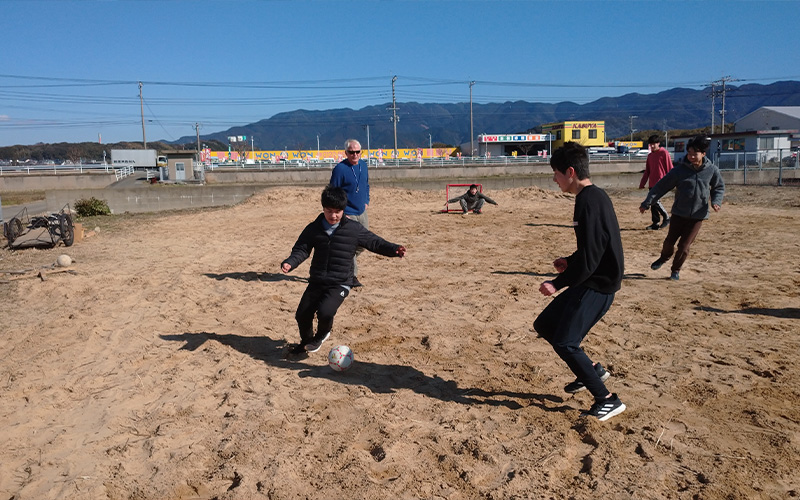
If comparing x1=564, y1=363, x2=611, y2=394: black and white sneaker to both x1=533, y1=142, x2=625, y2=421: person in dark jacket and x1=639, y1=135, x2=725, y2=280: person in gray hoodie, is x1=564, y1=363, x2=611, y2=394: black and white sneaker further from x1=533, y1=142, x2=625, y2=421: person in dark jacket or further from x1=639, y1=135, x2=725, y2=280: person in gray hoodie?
x1=639, y1=135, x2=725, y2=280: person in gray hoodie

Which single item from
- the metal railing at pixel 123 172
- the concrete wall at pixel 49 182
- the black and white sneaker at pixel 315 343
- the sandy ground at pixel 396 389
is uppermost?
the metal railing at pixel 123 172

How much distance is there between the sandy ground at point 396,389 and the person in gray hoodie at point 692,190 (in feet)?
2.48

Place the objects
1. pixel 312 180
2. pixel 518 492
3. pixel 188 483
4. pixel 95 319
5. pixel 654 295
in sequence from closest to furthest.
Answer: pixel 518 492, pixel 188 483, pixel 95 319, pixel 654 295, pixel 312 180

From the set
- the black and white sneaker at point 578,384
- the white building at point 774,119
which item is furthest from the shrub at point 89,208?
the white building at point 774,119

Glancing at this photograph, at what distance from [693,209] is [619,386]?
13.5ft

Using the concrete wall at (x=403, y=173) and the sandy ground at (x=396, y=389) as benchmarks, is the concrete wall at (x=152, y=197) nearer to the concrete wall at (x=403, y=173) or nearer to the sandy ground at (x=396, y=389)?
the concrete wall at (x=403, y=173)

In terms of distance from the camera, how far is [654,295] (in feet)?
23.9

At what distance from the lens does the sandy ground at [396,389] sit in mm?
3324

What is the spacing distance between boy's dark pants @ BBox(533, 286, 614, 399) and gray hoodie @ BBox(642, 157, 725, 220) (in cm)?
455

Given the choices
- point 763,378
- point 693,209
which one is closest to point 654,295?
point 693,209

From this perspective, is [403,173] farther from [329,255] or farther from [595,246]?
[595,246]

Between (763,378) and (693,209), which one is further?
(693,209)

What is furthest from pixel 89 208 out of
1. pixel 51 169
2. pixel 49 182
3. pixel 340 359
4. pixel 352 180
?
pixel 51 169

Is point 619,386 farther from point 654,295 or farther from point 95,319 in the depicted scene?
point 95,319
